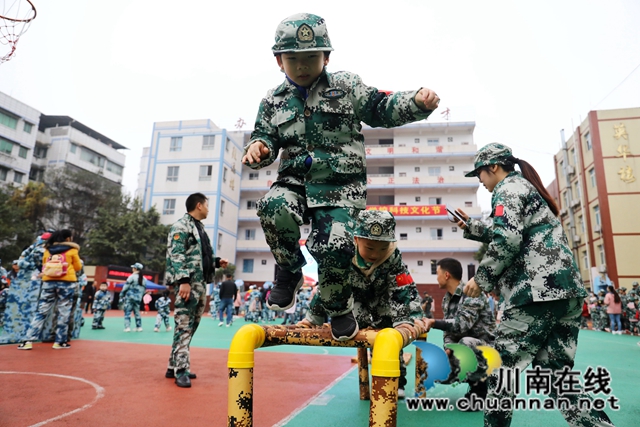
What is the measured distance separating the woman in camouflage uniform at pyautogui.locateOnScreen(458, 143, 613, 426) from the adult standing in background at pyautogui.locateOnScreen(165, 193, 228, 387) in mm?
3260

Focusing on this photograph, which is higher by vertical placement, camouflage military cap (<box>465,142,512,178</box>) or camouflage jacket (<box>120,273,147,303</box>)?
camouflage military cap (<box>465,142,512,178</box>)

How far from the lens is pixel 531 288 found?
2570 mm

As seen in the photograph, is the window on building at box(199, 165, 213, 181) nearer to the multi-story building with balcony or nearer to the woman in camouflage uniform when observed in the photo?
the multi-story building with balcony

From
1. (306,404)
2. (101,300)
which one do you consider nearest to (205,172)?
(101,300)

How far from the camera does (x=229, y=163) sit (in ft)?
127

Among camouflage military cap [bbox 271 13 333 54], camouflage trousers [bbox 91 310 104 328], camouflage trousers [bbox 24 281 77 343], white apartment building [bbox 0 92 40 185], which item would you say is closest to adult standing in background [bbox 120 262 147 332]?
camouflage trousers [bbox 91 310 104 328]

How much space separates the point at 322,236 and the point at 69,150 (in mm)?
49551

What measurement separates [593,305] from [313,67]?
70.6 ft

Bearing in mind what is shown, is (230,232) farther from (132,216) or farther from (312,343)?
(312,343)

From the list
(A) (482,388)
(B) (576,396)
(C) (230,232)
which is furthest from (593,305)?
(C) (230,232)

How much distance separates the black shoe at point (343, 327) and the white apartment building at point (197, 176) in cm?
3425

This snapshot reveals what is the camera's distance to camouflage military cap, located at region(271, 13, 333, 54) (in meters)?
2.16

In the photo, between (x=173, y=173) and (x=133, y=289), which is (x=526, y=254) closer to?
(x=133, y=289)

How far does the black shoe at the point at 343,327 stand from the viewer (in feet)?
7.13
